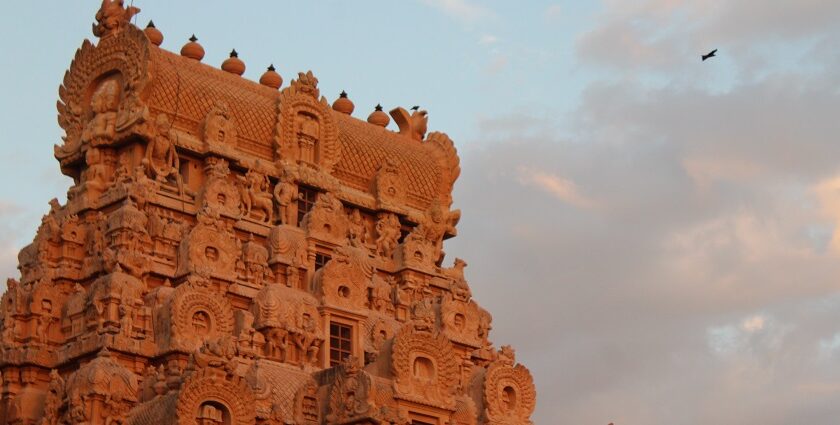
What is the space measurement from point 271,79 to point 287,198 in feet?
20.9

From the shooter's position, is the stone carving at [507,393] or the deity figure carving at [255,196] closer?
the stone carving at [507,393]

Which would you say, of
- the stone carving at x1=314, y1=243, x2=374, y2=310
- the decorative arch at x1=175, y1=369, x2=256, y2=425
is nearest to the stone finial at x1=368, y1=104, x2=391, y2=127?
the stone carving at x1=314, y1=243, x2=374, y2=310

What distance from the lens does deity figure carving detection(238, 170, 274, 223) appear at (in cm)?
5847

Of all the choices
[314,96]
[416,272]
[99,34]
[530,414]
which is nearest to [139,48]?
[99,34]

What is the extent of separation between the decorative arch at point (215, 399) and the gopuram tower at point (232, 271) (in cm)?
5

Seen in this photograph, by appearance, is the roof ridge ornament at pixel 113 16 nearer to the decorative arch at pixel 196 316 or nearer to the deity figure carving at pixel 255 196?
the deity figure carving at pixel 255 196

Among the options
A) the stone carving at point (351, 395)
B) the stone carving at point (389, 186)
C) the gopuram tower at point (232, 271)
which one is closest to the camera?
the stone carving at point (351, 395)

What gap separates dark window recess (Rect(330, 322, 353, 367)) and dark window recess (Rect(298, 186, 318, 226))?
4647 mm

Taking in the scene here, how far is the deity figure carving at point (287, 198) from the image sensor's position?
193ft

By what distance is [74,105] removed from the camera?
196ft

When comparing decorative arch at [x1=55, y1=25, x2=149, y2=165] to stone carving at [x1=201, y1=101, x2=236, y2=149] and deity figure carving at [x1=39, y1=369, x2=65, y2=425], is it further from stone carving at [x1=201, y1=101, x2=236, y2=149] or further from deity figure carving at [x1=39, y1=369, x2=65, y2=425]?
deity figure carving at [x1=39, y1=369, x2=65, y2=425]

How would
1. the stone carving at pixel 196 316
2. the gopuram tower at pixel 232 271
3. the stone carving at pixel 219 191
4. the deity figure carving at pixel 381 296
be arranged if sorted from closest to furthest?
the gopuram tower at pixel 232 271, the stone carving at pixel 196 316, the stone carving at pixel 219 191, the deity figure carving at pixel 381 296

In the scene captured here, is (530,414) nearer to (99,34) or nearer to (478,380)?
(478,380)

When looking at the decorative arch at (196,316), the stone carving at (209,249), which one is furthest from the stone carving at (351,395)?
the stone carving at (209,249)
